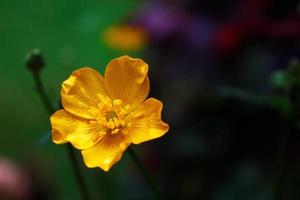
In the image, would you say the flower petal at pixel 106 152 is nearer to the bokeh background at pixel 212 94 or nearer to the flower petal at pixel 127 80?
the flower petal at pixel 127 80

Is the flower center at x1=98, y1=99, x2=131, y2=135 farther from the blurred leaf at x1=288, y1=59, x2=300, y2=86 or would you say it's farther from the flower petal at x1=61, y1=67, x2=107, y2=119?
the blurred leaf at x1=288, y1=59, x2=300, y2=86

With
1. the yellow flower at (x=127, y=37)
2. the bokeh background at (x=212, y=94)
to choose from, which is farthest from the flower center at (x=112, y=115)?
the yellow flower at (x=127, y=37)

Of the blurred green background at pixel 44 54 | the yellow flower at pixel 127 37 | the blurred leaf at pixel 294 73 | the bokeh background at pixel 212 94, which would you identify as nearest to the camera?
the blurred leaf at pixel 294 73

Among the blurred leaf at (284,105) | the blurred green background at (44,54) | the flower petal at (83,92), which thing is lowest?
the blurred green background at (44,54)

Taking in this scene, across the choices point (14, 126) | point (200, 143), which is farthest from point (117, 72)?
point (14, 126)

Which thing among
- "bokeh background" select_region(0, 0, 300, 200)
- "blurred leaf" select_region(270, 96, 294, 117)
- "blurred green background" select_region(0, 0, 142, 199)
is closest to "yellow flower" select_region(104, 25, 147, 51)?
"bokeh background" select_region(0, 0, 300, 200)

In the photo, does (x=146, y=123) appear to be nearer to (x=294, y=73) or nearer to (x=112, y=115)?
(x=112, y=115)
